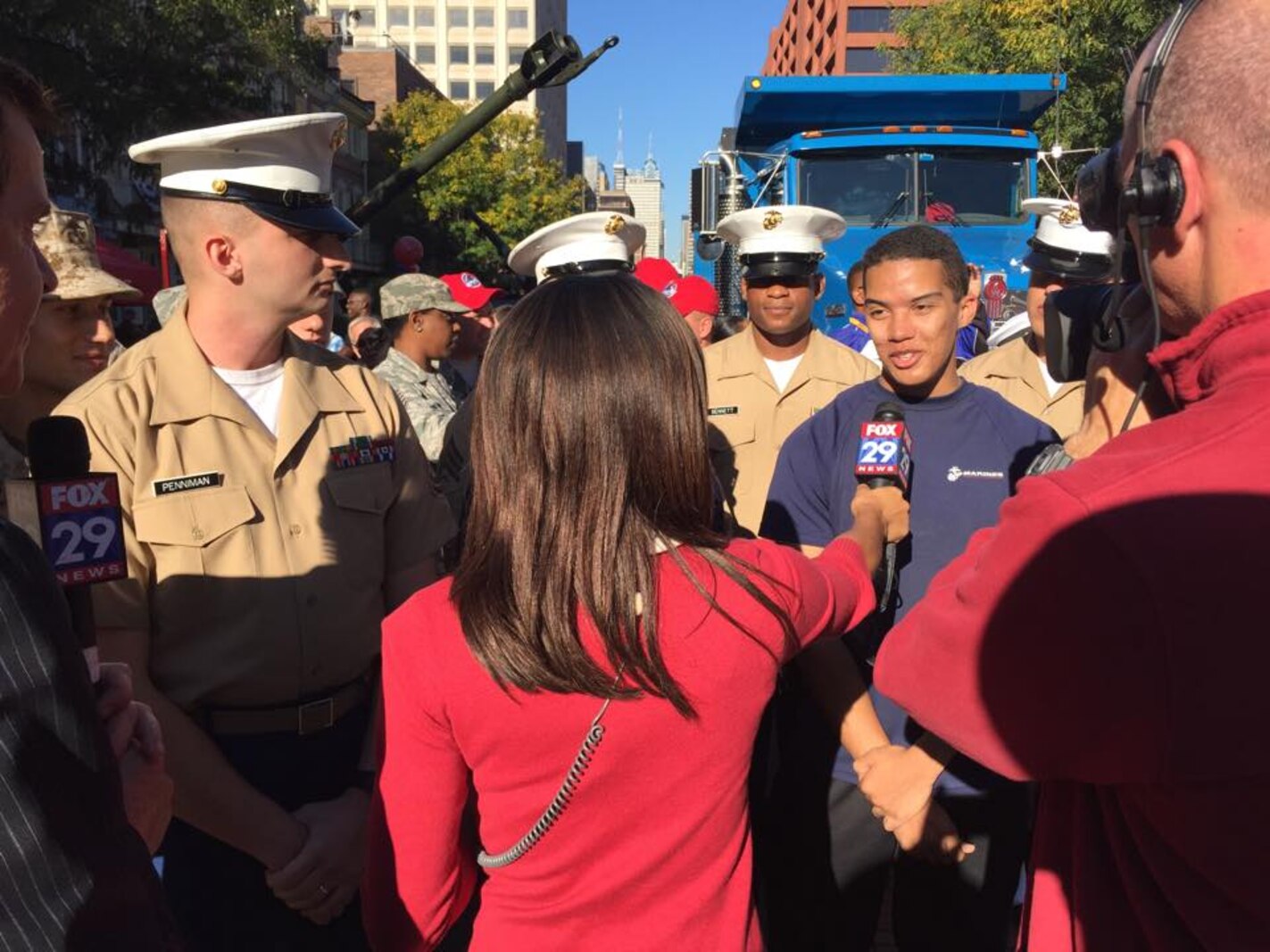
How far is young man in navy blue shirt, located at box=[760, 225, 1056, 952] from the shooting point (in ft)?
8.53

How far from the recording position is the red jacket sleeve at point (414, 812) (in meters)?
1.54

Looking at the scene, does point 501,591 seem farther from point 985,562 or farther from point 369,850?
point 985,562

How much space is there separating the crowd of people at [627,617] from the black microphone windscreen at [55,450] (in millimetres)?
120

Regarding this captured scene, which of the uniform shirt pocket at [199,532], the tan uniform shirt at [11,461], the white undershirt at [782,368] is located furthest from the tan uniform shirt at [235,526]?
the white undershirt at [782,368]

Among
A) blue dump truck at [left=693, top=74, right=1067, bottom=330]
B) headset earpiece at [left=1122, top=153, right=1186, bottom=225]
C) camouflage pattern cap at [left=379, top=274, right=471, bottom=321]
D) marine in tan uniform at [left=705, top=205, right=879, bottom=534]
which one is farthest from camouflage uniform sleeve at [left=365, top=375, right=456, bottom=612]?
blue dump truck at [left=693, top=74, right=1067, bottom=330]

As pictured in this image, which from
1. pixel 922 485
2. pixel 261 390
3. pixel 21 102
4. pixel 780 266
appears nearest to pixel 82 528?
pixel 21 102

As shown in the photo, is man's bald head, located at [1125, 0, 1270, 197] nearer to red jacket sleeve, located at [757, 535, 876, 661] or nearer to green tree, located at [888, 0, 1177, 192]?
red jacket sleeve, located at [757, 535, 876, 661]

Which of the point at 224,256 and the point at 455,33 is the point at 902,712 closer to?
the point at 224,256

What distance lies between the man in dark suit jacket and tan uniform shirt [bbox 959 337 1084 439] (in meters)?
3.57

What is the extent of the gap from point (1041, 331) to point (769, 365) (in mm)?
1309

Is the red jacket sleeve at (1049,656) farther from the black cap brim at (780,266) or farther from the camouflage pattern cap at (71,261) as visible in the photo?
the black cap brim at (780,266)

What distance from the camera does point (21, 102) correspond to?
132 cm

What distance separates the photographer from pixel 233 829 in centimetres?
209

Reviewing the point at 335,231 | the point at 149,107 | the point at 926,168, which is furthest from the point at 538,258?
the point at 149,107
